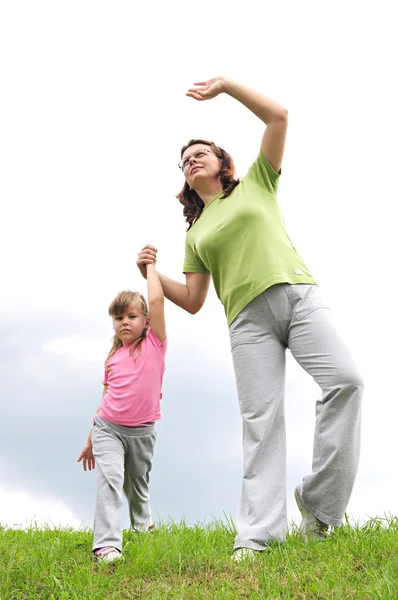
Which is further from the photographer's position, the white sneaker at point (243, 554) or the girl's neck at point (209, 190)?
the girl's neck at point (209, 190)

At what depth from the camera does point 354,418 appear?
4.24 m

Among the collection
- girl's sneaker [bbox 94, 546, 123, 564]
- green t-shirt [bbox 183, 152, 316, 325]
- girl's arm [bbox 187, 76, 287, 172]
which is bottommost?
girl's sneaker [bbox 94, 546, 123, 564]

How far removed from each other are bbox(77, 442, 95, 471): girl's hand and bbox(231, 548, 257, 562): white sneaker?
148cm

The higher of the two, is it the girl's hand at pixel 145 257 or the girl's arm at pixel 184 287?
the girl's hand at pixel 145 257

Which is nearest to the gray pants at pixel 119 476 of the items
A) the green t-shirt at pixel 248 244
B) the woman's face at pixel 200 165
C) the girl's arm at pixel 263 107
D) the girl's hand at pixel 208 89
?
the green t-shirt at pixel 248 244

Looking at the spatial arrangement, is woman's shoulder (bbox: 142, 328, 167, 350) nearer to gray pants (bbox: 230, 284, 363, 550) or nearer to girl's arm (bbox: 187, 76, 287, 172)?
gray pants (bbox: 230, 284, 363, 550)

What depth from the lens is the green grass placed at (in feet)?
11.4

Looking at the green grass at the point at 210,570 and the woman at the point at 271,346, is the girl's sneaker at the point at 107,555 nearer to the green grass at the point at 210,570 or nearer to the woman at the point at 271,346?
the green grass at the point at 210,570

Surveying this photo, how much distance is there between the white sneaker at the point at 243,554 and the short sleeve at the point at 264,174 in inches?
91.8

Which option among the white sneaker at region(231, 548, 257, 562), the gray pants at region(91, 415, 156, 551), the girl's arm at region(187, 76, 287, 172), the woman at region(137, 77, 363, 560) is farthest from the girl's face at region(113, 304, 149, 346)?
the white sneaker at region(231, 548, 257, 562)

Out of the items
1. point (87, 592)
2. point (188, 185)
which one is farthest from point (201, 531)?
point (188, 185)

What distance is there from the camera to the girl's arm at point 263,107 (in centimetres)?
449

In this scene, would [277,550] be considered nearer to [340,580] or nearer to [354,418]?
[340,580]

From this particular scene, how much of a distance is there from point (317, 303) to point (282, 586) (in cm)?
173
